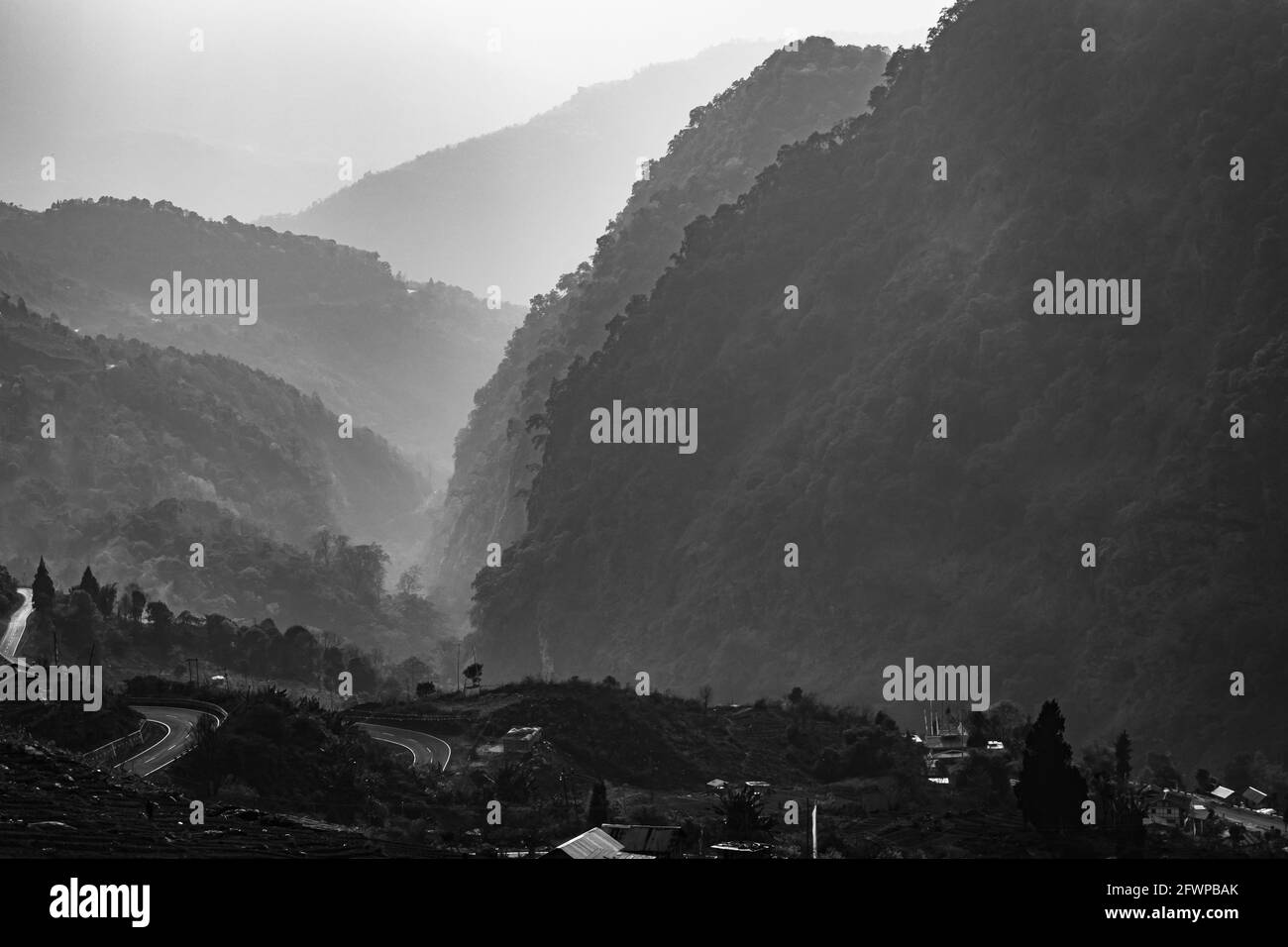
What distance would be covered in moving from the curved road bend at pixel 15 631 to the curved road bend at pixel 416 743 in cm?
3341

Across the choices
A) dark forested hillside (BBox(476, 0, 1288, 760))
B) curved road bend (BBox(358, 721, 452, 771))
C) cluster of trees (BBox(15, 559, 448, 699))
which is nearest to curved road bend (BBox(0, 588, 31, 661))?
cluster of trees (BBox(15, 559, 448, 699))

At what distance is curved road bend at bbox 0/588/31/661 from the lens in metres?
138

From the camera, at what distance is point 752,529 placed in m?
193

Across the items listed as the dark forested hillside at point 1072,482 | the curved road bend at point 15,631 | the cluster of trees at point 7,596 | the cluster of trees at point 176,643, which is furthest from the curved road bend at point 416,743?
the dark forested hillside at point 1072,482

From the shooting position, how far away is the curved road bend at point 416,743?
10594 centimetres

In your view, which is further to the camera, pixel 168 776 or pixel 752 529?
pixel 752 529

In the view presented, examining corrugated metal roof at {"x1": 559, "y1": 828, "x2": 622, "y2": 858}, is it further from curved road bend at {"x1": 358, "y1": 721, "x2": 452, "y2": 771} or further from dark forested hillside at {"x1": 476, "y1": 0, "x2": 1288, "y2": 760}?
dark forested hillside at {"x1": 476, "y1": 0, "x2": 1288, "y2": 760}

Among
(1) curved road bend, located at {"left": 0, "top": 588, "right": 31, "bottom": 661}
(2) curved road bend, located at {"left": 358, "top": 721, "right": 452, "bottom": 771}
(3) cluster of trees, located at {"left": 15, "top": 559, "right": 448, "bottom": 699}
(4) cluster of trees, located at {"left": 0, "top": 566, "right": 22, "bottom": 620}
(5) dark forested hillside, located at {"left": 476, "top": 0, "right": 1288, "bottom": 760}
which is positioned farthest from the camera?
(5) dark forested hillside, located at {"left": 476, "top": 0, "right": 1288, "bottom": 760}

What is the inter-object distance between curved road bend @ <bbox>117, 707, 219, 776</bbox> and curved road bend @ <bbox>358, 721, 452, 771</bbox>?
11063 millimetres

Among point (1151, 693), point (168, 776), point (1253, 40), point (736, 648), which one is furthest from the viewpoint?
point (1253, 40)
